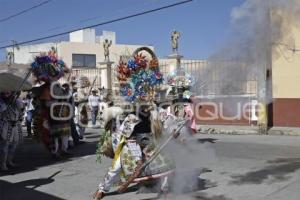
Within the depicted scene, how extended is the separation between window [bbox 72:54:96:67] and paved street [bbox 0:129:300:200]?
45923 mm

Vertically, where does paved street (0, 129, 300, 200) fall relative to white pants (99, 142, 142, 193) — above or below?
below

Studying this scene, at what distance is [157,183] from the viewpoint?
297 inches

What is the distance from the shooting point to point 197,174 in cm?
830

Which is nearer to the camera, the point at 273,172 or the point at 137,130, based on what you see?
the point at 137,130

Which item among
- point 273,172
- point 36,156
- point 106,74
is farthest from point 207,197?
point 106,74

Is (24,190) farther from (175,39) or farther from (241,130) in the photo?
(175,39)

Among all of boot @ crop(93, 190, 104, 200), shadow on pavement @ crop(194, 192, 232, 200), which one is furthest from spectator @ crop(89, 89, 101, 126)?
shadow on pavement @ crop(194, 192, 232, 200)

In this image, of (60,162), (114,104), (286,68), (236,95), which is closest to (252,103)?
(286,68)

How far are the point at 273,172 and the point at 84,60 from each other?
51.4 meters

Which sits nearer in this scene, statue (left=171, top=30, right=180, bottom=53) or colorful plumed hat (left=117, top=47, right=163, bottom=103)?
colorful plumed hat (left=117, top=47, right=163, bottom=103)

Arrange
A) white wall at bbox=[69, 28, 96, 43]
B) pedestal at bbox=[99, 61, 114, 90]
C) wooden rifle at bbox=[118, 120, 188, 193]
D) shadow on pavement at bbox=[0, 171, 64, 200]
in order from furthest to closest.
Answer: white wall at bbox=[69, 28, 96, 43]
pedestal at bbox=[99, 61, 114, 90]
shadow on pavement at bbox=[0, 171, 64, 200]
wooden rifle at bbox=[118, 120, 188, 193]

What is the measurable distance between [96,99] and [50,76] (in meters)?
7.78

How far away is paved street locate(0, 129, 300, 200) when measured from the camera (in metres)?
7.53

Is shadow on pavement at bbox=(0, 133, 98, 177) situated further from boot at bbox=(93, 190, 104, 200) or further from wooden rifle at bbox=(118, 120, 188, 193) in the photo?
wooden rifle at bbox=(118, 120, 188, 193)
